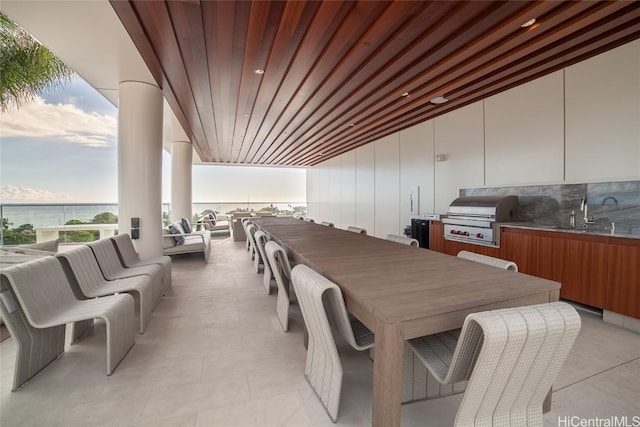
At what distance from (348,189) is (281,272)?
7.00m

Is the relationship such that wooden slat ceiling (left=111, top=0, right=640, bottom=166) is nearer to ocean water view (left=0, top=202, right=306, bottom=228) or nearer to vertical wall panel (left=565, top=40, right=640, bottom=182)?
vertical wall panel (left=565, top=40, right=640, bottom=182)

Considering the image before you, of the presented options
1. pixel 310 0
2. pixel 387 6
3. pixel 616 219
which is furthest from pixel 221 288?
pixel 616 219

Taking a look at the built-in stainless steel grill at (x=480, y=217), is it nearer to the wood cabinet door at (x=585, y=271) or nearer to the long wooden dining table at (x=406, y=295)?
the wood cabinet door at (x=585, y=271)

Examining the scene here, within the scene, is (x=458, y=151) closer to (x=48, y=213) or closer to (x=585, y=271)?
(x=585, y=271)

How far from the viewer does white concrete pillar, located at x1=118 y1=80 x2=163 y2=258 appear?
142 inches

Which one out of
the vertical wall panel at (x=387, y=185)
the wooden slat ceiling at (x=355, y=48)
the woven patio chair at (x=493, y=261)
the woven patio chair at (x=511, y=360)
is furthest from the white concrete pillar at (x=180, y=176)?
the woven patio chair at (x=511, y=360)

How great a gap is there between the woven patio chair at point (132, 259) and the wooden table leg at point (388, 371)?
311 cm

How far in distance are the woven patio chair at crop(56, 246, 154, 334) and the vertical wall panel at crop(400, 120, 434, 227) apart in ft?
16.2

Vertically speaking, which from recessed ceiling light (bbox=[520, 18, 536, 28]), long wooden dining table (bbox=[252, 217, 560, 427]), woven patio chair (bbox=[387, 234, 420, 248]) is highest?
recessed ceiling light (bbox=[520, 18, 536, 28])

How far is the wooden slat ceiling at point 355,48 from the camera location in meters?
2.30

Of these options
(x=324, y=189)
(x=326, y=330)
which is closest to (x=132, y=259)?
(x=326, y=330)

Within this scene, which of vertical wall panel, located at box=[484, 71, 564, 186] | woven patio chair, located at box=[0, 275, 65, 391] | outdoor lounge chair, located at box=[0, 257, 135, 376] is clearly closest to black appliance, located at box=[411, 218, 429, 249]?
vertical wall panel, located at box=[484, 71, 564, 186]

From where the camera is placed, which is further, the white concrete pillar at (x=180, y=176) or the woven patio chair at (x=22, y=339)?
the white concrete pillar at (x=180, y=176)

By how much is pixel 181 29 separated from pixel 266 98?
1835 mm
